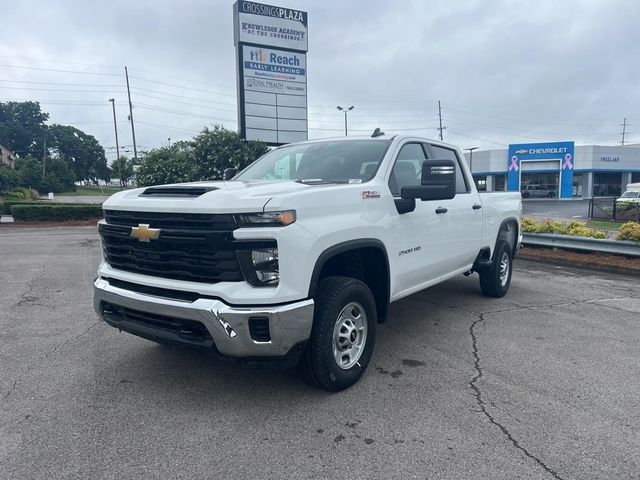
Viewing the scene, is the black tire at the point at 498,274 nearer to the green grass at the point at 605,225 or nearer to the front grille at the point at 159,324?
the front grille at the point at 159,324

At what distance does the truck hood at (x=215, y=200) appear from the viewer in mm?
3232

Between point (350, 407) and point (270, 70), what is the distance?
52.1 feet

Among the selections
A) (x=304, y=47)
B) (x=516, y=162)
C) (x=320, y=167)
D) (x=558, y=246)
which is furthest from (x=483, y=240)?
(x=516, y=162)

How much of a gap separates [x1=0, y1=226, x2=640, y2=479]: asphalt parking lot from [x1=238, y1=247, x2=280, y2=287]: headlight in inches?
35.4

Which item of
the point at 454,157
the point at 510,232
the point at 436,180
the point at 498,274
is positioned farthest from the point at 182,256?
the point at 510,232

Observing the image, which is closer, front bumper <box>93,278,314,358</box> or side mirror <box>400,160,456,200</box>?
front bumper <box>93,278,314,358</box>

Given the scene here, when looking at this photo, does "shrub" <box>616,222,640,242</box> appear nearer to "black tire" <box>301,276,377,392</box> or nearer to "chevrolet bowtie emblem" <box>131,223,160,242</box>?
"black tire" <box>301,276,377,392</box>

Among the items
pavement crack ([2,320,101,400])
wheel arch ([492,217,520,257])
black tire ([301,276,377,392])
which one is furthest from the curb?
pavement crack ([2,320,101,400])

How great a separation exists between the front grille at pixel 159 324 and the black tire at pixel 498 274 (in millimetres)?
4470

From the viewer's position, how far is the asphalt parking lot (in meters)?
2.92

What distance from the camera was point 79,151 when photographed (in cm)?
10406

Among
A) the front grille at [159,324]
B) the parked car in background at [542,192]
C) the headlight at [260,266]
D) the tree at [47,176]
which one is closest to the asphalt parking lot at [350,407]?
the front grille at [159,324]

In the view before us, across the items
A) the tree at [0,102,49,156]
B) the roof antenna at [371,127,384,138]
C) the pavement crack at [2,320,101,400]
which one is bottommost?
the pavement crack at [2,320,101,400]

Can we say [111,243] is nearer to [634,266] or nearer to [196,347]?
[196,347]
